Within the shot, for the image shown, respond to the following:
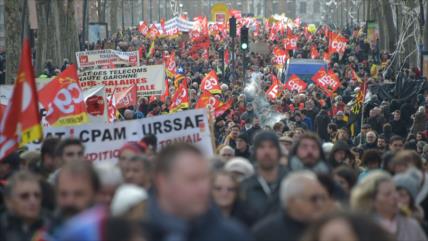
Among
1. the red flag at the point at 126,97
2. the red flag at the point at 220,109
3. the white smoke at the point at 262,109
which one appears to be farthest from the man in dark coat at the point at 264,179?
the red flag at the point at 220,109

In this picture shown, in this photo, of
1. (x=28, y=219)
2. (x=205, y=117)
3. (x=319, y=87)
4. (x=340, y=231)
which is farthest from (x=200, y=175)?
(x=319, y=87)

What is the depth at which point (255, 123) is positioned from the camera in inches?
691

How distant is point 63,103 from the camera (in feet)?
44.3

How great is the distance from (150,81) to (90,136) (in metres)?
10.4

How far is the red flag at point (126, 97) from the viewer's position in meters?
20.5

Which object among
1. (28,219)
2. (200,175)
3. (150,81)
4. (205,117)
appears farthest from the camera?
(150,81)

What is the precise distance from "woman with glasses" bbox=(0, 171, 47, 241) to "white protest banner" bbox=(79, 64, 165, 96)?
Result: 12016mm

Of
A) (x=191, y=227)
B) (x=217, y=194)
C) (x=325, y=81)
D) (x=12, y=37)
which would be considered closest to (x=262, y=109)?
(x=12, y=37)

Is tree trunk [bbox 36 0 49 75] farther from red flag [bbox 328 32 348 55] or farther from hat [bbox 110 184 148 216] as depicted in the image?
hat [bbox 110 184 148 216]

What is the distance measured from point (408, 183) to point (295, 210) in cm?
233

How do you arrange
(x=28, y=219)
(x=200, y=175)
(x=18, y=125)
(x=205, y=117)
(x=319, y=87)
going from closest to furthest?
(x=200, y=175) < (x=28, y=219) < (x=18, y=125) < (x=205, y=117) < (x=319, y=87)

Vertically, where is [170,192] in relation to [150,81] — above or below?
above

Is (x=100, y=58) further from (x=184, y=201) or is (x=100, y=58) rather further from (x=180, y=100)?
(x=184, y=201)

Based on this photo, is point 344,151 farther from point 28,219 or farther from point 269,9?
point 269,9
